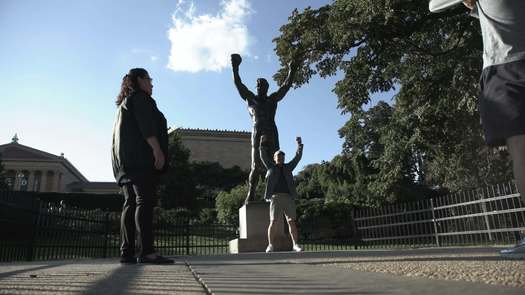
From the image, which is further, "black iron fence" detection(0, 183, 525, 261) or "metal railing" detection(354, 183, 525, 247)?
"metal railing" detection(354, 183, 525, 247)

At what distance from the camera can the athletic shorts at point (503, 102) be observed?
2006 mm

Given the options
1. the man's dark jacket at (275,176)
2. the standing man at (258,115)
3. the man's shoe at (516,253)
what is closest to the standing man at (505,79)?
the man's shoe at (516,253)

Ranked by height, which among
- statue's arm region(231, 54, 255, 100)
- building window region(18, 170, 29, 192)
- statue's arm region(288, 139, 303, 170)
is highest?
building window region(18, 170, 29, 192)

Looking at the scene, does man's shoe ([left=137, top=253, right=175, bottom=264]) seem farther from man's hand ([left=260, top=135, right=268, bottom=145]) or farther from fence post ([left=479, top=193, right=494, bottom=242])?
fence post ([left=479, top=193, right=494, bottom=242])

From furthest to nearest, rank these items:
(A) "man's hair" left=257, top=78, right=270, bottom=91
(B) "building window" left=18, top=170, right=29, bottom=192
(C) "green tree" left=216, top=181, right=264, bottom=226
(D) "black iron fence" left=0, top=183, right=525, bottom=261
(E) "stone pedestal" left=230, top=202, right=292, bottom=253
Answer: (B) "building window" left=18, top=170, right=29, bottom=192, (C) "green tree" left=216, top=181, right=264, bottom=226, (A) "man's hair" left=257, top=78, right=270, bottom=91, (E) "stone pedestal" left=230, top=202, right=292, bottom=253, (D) "black iron fence" left=0, top=183, right=525, bottom=261

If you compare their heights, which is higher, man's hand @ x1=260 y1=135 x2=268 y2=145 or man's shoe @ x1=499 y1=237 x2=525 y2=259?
man's hand @ x1=260 y1=135 x2=268 y2=145

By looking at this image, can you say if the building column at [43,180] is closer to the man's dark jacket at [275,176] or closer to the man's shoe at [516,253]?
the man's dark jacket at [275,176]

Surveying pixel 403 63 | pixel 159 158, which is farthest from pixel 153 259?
pixel 403 63

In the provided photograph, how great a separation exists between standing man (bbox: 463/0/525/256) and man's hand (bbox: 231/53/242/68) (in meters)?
7.30

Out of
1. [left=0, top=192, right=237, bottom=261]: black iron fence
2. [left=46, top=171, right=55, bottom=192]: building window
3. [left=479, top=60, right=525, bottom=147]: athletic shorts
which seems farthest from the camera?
[left=46, top=171, right=55, bottom=192]: building window

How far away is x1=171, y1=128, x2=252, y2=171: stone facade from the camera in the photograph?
203ft

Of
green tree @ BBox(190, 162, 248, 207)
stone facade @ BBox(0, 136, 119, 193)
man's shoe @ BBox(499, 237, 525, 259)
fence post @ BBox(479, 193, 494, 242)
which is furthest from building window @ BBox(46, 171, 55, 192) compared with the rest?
man's shoe @ BBox(499, 237, 525, 259)

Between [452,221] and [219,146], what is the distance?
54705mm

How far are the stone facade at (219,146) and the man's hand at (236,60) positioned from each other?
51901 mm
